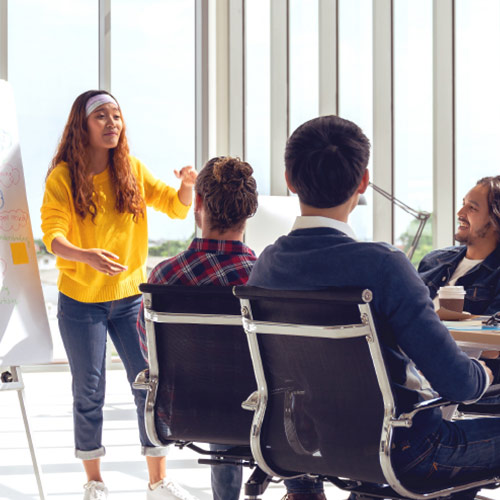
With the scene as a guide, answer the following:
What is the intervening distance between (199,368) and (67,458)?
2203mm

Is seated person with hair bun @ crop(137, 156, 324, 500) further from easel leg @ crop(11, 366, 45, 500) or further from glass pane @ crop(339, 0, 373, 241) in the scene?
glass pane @ crop(339, 0, 373, 241)

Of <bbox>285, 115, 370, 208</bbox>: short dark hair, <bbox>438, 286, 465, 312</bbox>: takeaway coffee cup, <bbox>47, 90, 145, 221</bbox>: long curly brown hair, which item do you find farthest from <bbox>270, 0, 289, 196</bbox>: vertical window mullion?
<bbox>285, 115, 370, 208</bbox>: short dark hair

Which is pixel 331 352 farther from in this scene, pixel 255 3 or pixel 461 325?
pixel 255 3

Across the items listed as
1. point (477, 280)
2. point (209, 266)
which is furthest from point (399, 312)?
point (477, 280)

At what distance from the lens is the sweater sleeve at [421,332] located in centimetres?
140

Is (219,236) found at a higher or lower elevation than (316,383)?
higher

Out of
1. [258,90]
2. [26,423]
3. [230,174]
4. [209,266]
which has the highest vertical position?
[258,90]

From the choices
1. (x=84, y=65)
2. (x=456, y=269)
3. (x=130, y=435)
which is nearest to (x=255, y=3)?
(x=84, y=65)

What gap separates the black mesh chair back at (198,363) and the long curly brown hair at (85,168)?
1.02 m

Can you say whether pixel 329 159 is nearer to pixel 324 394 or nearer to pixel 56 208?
pixel 324 394

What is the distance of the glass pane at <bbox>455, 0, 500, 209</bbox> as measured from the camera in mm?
5262

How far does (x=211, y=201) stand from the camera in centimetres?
202

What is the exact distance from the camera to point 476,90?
5.38 meters

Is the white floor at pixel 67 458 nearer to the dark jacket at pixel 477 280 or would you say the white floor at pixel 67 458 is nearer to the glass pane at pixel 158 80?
the dark jacket at pixel 477 280
